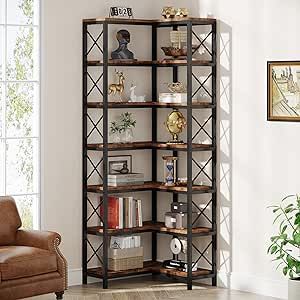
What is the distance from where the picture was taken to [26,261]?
7.29m

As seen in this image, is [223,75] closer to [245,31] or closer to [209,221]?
[245,31]

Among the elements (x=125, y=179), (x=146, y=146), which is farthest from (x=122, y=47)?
(x=125, y=179)

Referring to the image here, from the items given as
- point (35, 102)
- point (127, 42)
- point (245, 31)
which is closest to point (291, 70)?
point (245, 31)

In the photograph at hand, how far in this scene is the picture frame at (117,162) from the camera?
855cm

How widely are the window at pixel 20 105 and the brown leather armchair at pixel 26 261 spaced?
0.40m

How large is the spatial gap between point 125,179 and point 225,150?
36.7 inches

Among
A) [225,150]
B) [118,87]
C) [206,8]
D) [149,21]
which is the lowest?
[225,150]

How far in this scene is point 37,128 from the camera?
Answer: 27.1 feet

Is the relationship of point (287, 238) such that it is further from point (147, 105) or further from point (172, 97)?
point (147, 105)

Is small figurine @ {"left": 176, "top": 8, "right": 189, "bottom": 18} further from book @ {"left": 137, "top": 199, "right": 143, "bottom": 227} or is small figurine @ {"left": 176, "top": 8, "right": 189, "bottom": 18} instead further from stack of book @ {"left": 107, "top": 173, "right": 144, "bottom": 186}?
book @ {"left": 137, "top": 199, "right": 143, "bottom": 227}

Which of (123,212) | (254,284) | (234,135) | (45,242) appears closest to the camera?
(45,242)

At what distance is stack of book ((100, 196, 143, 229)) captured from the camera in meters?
8.38

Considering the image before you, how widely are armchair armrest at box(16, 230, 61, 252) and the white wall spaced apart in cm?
52

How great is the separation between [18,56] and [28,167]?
0.97 m
